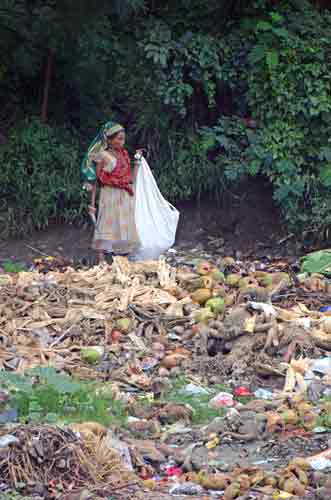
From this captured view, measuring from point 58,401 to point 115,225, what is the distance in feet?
15.5

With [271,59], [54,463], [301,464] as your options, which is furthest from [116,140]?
[54,463]

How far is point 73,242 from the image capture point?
13.7 metres

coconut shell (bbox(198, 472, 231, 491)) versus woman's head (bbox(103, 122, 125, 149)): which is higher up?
woman's head (bbox(103, 122, 125, 149))

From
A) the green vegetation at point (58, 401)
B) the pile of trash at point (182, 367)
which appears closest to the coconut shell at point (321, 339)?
the pile of trash at point (182, 367)

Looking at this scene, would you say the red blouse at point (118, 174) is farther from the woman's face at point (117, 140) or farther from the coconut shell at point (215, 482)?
the coconut shell at point (215, 482)

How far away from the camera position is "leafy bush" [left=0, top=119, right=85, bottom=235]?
45.0 ft

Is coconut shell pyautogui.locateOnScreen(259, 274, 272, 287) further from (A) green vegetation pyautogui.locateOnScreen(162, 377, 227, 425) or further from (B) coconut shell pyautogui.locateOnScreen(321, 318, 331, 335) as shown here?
(A) green vegetation pyautogui.locateOnScreen(162, 377, 227, 425)

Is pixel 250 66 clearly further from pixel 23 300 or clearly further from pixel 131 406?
pixel 131 406

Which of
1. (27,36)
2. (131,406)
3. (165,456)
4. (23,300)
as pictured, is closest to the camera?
(165,456)

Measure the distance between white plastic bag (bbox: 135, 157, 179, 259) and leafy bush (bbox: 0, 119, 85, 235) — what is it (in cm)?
234

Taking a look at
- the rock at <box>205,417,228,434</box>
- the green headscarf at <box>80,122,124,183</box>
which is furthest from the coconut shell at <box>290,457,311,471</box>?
the green headscarf at <box>80,122,124,183</box>

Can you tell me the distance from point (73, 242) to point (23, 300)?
15.3ft

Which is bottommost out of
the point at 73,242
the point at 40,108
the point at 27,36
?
the point at 73,242

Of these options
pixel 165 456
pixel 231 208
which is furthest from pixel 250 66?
pixel 165 456
